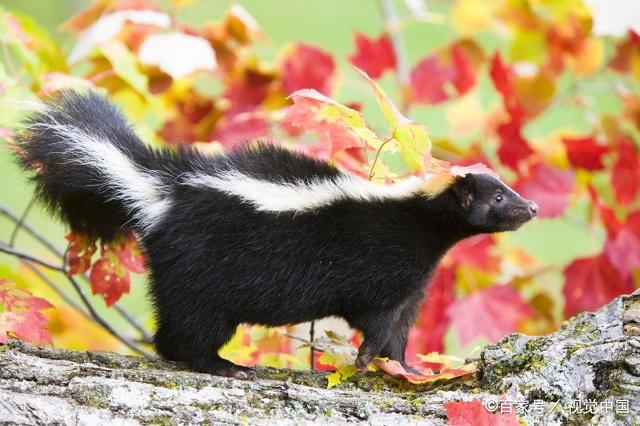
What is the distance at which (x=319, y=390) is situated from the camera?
244 cm

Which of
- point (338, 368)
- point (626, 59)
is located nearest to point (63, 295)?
point (338, 368)

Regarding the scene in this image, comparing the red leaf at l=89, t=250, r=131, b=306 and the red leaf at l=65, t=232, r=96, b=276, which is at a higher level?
the red leaf at l=65, t=232, r=96, b=276

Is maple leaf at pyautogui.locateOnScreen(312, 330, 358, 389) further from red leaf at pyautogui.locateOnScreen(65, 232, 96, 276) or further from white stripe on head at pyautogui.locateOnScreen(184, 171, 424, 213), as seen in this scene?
red leaf at pyautogui.locateOnScreen(65, 232, 96, 276)

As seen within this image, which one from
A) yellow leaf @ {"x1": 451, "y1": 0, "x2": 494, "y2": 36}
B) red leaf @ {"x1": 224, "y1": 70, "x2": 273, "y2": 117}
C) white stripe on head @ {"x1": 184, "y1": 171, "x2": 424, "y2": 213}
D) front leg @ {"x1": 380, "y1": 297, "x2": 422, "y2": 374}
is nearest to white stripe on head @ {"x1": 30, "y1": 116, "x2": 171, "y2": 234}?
white stripe on head @ {"x1": 184, "y1": 171, "x2": 424, "y2": 213}

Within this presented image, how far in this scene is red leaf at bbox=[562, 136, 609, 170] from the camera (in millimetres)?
3893

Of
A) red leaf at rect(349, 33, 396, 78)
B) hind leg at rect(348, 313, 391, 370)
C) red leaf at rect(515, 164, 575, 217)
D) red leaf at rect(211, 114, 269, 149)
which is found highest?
red leaf at rect(349, 33, 396, 78)

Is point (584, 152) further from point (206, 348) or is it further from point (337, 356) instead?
point (206, 348)

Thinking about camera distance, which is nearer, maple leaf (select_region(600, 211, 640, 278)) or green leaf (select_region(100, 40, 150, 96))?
green leaf (select_region(100, 40, 150, 96))

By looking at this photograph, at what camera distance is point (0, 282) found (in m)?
2.70

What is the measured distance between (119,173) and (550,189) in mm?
1886

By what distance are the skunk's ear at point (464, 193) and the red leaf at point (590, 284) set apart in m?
0.88

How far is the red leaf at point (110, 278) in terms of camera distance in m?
3.08

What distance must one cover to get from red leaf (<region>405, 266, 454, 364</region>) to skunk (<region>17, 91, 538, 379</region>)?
2.91 feet

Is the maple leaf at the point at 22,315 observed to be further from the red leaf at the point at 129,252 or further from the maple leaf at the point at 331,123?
the maple leaf at the point at 331,123
